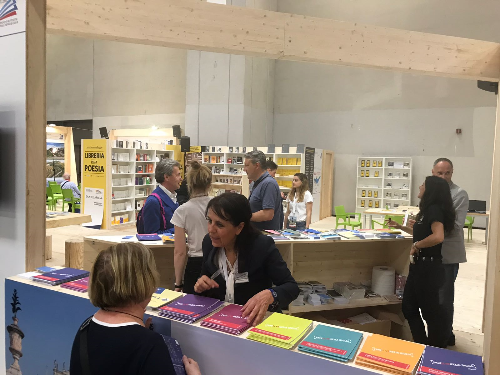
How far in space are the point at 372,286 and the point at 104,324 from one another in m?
3.41

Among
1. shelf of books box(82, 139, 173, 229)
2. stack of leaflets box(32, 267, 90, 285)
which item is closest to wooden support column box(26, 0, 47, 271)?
stack of leaflets box(32, 267, 90, 285)

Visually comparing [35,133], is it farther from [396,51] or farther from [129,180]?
[129,180]

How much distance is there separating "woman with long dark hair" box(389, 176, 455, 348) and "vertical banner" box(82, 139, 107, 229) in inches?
366

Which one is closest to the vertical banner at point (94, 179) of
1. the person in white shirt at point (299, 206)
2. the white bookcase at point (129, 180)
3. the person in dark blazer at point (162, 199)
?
the white bookcase at point (129, 180)

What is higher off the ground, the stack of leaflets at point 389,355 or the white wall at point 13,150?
the white wall at point 13,150

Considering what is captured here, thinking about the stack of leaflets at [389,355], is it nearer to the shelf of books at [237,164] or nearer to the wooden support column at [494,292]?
the wooden support column at [494,292]

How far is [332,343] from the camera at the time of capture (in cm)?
146

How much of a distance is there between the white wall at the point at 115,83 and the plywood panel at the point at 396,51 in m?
13.3

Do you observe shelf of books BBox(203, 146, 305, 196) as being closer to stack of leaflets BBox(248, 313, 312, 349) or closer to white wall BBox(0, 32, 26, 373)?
white wall BBox(0, 32, 26, 373)

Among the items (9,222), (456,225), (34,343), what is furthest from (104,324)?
(456,225)

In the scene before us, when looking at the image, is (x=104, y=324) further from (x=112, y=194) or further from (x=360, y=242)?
(x=112, y=194)

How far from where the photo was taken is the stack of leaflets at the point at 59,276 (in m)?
2.12

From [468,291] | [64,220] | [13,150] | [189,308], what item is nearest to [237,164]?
[64,220]

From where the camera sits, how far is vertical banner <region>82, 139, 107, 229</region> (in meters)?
10.8
